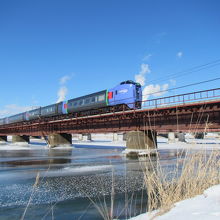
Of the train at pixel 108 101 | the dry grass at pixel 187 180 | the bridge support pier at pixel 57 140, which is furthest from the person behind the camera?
the bridge support pier at pixel 57 140

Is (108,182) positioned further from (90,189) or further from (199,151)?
(199,151)

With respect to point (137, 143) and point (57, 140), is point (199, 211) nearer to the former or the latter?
point (137, 143)

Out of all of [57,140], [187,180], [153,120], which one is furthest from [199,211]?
[57,140]

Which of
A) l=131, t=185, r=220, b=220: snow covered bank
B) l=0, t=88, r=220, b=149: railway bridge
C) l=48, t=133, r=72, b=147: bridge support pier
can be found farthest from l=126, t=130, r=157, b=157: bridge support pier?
l=131, t=185, r=220, b=220: snow covered bank

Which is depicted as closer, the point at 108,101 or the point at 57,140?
the point at 108,101

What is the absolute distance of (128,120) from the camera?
82.0 feet

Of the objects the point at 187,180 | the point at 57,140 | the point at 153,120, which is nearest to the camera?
the point at 187,180

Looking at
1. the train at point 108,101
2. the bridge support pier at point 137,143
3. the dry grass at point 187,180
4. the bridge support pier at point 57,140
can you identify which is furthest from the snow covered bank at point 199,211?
the bridge support pier at point 57,140

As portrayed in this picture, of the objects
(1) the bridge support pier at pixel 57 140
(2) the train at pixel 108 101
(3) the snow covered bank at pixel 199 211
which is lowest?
(1) the bridge support pier at pixel 57 140

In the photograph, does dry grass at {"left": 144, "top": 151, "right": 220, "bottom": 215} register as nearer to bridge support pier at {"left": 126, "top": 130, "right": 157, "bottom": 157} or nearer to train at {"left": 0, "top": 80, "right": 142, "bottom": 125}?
train at {"left": 0, "top": 80, "right": 142, "bottom": 125}

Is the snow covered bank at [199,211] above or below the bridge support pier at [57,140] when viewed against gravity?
above

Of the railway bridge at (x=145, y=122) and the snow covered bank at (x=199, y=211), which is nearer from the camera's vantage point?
the snow covered bank at (x=199, y=211)

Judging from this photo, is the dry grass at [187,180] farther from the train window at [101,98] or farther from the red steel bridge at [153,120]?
the train window at [101,98]

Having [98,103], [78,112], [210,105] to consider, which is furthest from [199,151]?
[78,112]
